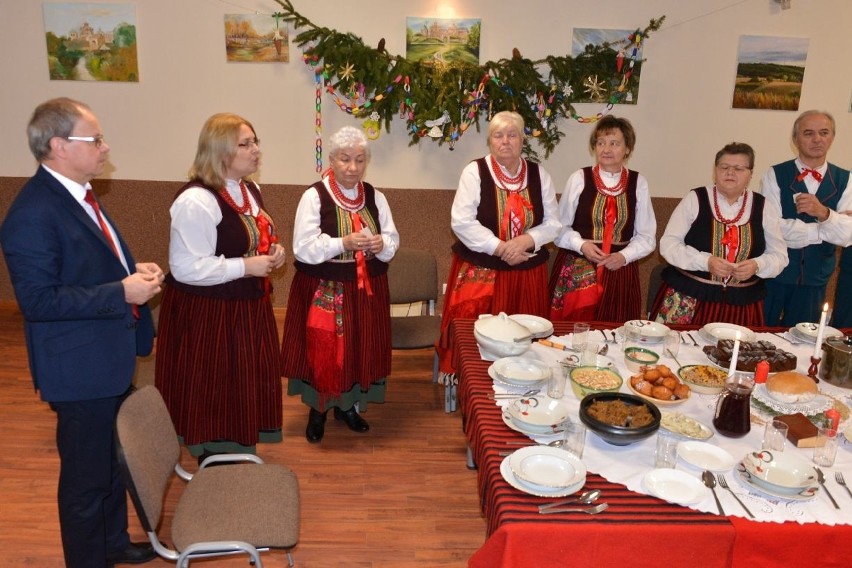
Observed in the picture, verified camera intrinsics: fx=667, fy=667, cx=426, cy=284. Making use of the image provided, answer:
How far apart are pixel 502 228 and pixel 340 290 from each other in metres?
0.90

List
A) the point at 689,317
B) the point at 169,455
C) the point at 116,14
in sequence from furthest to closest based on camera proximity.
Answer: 1. the point at 116,14
2. the point at 689,317
3. the point at 169,455

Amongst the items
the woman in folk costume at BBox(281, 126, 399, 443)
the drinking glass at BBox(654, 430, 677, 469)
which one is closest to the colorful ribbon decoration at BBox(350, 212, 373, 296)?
the woman in folk costume at BBox(281, 126, 399, 443)

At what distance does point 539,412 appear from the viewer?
2016mm

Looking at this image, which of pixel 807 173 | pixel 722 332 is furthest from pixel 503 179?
pixel 807 173

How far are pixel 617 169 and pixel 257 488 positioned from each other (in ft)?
8.03

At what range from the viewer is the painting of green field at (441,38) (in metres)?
4.80

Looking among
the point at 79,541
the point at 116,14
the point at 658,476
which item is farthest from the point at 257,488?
the point at 116,14

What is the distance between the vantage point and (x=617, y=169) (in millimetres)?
3557

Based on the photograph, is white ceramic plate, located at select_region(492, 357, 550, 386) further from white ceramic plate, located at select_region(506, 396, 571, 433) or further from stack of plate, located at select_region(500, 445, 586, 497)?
stack of plate, located at select_region(500, 445, 586, 497)

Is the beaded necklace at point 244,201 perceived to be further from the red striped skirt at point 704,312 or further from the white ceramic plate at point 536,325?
the red striped skirt at point 704,312

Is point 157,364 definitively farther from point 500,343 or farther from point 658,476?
point 658,476

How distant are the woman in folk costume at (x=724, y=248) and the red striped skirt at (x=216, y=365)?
2003mm

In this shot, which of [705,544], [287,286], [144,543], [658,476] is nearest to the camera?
[705,544]

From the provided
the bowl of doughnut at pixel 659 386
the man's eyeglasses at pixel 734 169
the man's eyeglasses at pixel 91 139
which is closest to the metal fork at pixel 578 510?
the bowl of doughnut at pixel 659 386
